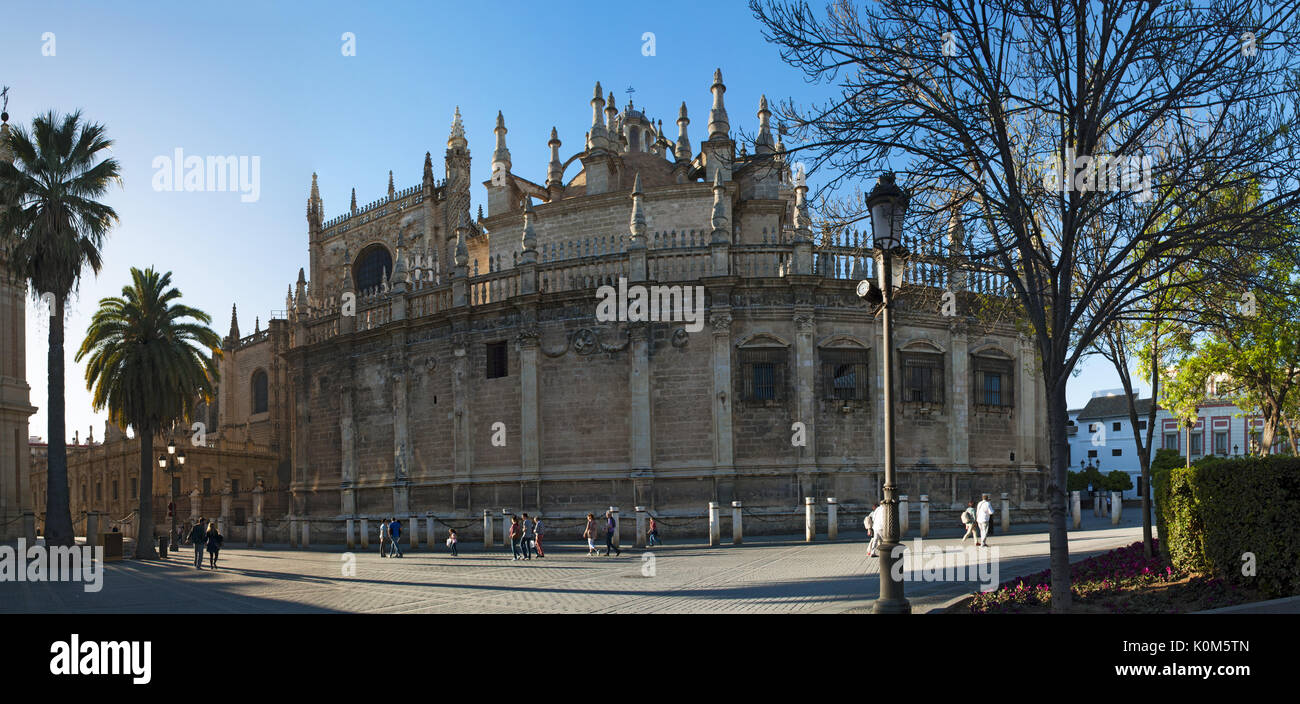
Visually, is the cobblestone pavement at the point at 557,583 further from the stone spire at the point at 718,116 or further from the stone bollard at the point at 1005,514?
the stone spire at the point at 718,116

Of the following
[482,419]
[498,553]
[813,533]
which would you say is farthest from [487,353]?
[813,533]

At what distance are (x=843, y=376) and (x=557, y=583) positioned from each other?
45.8ft

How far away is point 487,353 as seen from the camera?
30.0 meters

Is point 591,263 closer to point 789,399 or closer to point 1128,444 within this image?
point 789,399

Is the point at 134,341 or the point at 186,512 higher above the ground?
the point at 134,341

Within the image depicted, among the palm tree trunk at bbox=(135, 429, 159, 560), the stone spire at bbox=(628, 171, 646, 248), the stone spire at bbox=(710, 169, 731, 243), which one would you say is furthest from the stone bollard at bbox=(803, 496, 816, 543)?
the palm tree trunk at bbox=(135, 429, 159, 560)

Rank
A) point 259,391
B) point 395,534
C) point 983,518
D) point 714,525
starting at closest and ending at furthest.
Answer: point 983,518 < point 714,525 < point 395,534 < point 259,391

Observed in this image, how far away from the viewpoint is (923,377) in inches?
1101

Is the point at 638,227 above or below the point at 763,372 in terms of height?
above

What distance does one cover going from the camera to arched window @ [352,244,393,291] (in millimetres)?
53531

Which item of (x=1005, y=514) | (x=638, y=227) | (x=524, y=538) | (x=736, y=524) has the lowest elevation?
(x=1005, y=514)

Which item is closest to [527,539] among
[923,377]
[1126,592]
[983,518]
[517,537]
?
[517,537]

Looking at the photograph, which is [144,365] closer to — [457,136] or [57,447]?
[57,447]
